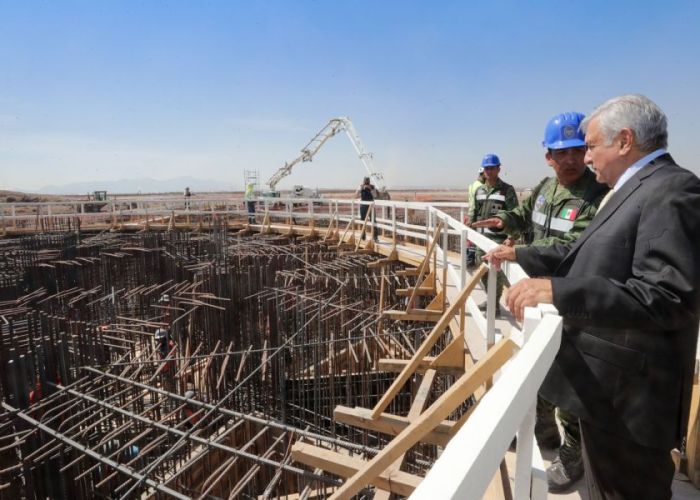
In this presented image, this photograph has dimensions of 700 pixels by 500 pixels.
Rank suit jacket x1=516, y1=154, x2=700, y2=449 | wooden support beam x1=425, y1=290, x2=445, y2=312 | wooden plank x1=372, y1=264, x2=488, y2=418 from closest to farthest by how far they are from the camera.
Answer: suit jacket x1=516, y1=154, x2=700, y2=449 → wooden plank x1=372, y1=264, x2=488, y2=418 → wooden support beam x1=425, y1=290, x2=445, y2=312

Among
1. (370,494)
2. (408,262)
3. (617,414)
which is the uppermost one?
(617,414)

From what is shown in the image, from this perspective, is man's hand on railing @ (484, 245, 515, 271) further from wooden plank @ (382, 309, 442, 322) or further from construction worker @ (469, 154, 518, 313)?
construction worker @ (469, 154, 518, 313)

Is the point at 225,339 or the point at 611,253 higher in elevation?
the point at 611,253

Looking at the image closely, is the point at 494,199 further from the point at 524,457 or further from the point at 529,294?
the point at 524,457

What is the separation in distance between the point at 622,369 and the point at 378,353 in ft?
16.5

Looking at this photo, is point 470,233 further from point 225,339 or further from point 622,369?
point 225,339

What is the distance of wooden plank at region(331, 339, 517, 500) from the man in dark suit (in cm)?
20

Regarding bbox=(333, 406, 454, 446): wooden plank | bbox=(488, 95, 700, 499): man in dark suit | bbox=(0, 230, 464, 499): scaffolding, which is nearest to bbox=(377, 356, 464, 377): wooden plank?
bbox=(0, 230, 464, 499): scaffolding

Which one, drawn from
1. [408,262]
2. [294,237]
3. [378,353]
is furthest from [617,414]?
[294,237]

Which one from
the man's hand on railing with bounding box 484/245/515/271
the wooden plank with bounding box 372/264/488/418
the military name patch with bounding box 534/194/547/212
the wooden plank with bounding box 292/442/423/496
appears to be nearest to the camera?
the man's hand on railing with bounding box 484/245/515/271

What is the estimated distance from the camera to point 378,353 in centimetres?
637

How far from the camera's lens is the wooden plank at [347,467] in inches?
93.0

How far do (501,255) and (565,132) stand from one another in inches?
40.3

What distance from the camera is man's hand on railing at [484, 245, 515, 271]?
7.34 feet
